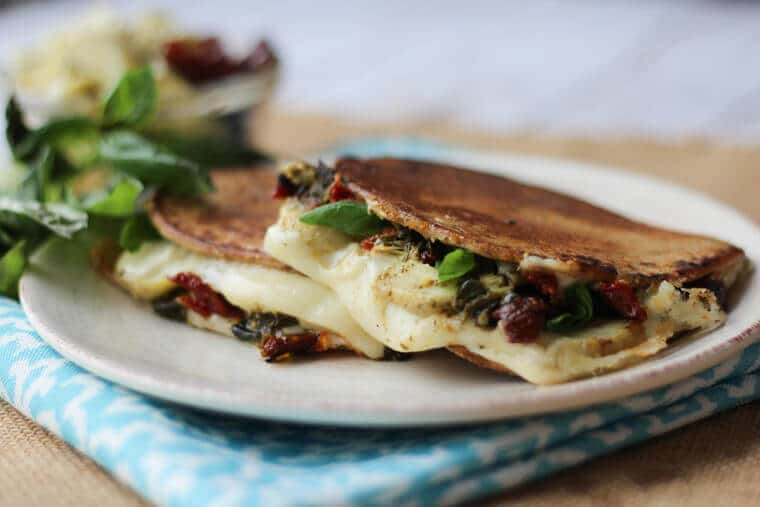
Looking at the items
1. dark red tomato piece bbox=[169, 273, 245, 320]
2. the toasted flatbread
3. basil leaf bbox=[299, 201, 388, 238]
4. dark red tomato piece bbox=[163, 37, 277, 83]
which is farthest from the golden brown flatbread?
dark red tomato piece bbox=[163, 37, 277, 83]

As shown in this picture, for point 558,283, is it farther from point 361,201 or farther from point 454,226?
point 361,201

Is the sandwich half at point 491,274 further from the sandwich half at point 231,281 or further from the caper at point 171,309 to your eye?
the caper at point 171,309

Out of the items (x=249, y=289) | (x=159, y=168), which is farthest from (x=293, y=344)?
(x=159, y=168)

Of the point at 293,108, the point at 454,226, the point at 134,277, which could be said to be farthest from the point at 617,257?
the point at 293,108

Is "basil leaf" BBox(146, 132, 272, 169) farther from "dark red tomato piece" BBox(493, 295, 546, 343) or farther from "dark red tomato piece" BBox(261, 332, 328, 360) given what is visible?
"dark red tomato piece" BBox(493, 295, 546, 343)

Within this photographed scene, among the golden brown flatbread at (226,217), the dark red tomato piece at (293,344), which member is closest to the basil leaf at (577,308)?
the dark red tomato piece at (293,344)

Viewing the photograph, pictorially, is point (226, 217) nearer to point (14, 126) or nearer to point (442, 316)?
point (14, 126)

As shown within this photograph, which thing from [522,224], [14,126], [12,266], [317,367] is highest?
[522,224]
